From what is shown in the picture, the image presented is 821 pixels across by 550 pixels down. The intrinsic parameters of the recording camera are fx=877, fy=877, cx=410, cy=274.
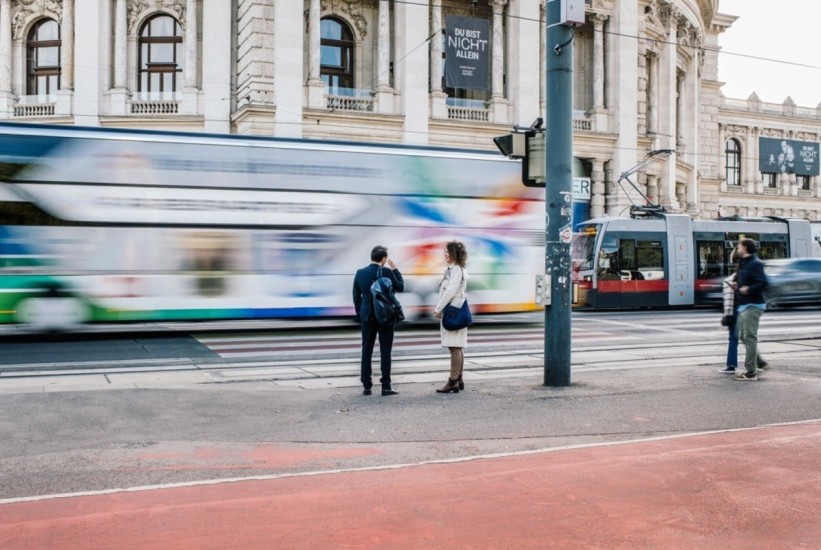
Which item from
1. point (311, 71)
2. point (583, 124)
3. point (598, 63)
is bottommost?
point (583, 124)

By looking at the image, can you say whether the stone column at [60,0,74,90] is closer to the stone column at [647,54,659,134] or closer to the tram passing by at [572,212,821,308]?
the tram passing by at [572,212,821,308]

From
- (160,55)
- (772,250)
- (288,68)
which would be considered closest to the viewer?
(772,250)

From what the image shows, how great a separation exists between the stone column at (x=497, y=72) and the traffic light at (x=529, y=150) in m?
30.2

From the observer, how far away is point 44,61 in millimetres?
39875

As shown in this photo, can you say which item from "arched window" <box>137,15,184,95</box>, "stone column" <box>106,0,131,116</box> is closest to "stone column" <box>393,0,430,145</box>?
"arched window" <box>137,15,184,95</box>

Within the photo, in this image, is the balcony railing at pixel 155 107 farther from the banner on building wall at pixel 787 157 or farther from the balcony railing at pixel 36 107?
the banner on building wall at pixel 787 157

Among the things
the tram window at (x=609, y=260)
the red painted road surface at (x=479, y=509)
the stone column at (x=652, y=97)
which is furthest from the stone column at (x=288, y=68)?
the red painted road surface at (x=479, y=509)

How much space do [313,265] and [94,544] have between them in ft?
42.5

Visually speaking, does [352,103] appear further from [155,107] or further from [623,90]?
[623,90]

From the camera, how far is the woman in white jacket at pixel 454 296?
982 centimetres

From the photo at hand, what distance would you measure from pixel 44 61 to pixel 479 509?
40016 mm

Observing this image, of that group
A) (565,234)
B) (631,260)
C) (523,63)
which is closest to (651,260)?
(631,260)

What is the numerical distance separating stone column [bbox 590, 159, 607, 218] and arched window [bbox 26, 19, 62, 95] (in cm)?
2562

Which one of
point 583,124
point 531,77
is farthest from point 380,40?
point 583,124
